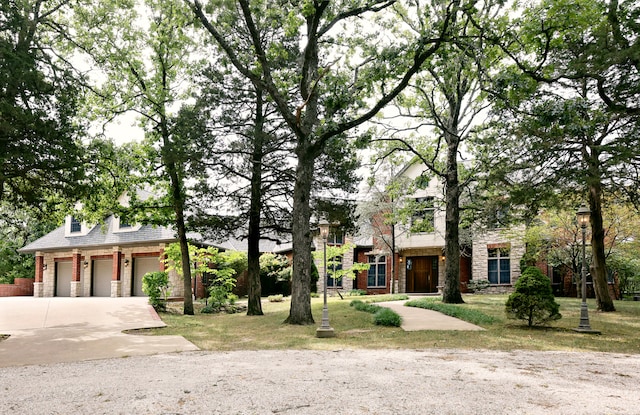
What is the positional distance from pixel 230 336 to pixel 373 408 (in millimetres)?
7277

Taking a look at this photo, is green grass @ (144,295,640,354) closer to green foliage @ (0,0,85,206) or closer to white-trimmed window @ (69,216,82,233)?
green foliage @ (0,0,85,206)

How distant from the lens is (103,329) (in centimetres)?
1195

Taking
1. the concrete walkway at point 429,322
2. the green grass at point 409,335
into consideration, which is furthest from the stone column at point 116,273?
the concrete walkway at point 429,322

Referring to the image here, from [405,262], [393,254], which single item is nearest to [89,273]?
[393,254]

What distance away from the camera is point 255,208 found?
15914mm

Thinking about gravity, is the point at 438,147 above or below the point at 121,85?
below

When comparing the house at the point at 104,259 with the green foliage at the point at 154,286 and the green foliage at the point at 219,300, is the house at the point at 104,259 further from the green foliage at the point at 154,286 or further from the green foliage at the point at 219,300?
the green foliage at the point at 154,286

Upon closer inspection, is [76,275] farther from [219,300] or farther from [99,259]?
[219,300]

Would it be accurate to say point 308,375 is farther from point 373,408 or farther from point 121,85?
point 121,85

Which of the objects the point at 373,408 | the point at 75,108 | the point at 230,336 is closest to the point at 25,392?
the point at 373,408

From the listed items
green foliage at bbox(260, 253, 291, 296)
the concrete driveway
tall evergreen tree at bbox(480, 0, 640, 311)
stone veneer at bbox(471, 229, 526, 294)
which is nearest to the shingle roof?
green foliage at bbox(260, 253, 291, 296)

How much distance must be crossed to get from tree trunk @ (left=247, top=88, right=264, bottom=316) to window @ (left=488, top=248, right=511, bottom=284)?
53.1 ft

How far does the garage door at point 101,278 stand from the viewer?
27516 millimetres

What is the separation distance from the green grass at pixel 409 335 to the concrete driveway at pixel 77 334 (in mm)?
992
